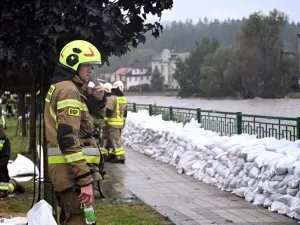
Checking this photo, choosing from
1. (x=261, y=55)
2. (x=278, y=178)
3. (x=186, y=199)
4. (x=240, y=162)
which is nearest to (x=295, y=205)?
(x=278, y=178)

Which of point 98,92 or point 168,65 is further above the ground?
point 168,65

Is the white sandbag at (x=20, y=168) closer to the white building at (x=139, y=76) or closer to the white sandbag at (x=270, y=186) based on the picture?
the white sandbag at (x=270, y=186)

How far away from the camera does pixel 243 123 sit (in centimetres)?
1089

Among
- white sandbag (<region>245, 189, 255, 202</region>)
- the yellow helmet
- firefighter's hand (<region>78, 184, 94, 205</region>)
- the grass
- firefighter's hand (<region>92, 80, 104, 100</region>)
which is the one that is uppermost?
the yellow helmet

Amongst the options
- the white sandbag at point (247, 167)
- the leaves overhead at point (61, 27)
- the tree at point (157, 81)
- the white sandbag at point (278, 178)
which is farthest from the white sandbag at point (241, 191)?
the tree at point (157, 81)

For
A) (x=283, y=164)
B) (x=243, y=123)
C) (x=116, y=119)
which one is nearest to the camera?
(x=283, y=164)

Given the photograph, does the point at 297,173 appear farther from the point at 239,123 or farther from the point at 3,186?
the point at 3,186

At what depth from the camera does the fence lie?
903 centimetres

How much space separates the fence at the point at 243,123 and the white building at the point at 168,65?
21844mm

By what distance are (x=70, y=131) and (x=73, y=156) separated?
19cm

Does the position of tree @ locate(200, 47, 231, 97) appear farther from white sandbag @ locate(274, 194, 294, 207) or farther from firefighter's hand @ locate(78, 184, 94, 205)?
firefighter's hand @ locate(78, 184, 94, 205)

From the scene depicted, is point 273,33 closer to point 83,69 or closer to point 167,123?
point 167,123

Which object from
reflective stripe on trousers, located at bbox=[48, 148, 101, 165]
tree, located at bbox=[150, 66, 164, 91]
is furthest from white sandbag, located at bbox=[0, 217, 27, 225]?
tree, located at bbox=[150, 66, 164, 91]

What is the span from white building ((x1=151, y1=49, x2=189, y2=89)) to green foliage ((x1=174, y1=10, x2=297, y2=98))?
5.45 meters
